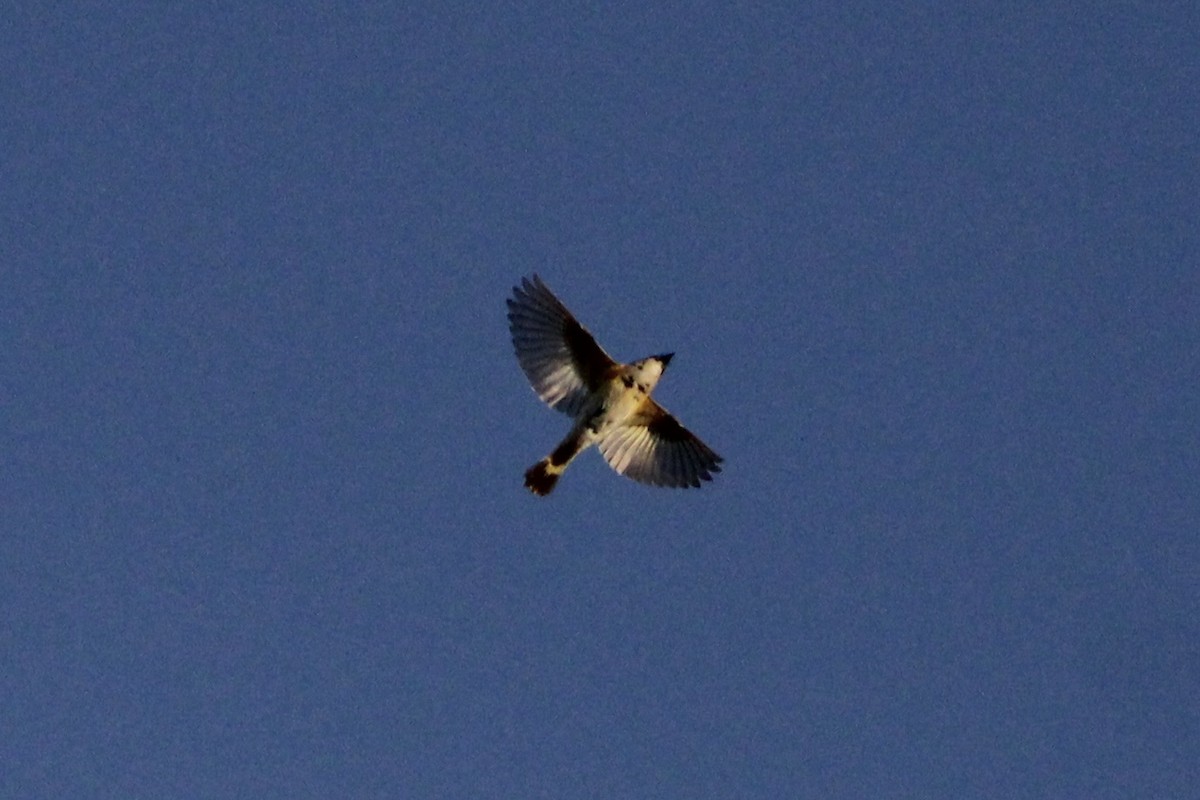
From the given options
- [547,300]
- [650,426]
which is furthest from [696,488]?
[547,300]

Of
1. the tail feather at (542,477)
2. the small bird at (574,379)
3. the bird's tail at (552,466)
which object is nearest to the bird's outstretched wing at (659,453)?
the small bird at (574,379)

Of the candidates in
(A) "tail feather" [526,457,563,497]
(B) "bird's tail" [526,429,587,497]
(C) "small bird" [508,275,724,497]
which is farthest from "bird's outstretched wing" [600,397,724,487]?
(A) "tail feather" [526,457,563,497]

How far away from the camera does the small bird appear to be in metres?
29.9

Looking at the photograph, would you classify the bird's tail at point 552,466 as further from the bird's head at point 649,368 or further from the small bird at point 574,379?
the bird's head at point 649,368

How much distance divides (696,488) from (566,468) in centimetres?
220

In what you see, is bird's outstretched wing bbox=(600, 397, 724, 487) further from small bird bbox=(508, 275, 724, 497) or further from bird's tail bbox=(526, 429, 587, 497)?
bird's tail bbox=(526, 429, 587, 497)

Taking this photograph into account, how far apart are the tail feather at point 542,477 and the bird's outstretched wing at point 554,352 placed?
84 centimetres

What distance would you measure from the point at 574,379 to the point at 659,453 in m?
1.79

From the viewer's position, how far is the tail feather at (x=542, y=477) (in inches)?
1169

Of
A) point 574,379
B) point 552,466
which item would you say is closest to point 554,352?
point 574,379

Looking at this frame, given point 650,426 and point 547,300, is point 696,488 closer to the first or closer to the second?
point 650,426

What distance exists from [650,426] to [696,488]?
43.8 inches

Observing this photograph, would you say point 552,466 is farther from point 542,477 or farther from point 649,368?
point 649,368

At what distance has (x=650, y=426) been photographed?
30953 mm
